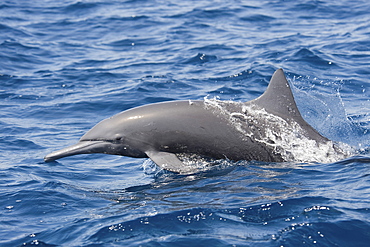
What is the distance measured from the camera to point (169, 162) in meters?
8.36

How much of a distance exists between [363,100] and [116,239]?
348 inches

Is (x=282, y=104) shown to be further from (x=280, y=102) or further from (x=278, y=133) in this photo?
(x=278, y=133)

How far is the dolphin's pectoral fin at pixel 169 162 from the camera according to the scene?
820 cm

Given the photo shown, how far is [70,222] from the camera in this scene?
23.7ft

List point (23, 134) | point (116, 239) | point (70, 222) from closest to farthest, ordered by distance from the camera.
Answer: point (116, 239), point (70, 222), point (23, 134)

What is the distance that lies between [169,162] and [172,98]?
6.00m

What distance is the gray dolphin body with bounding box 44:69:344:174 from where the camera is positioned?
28.6 feet

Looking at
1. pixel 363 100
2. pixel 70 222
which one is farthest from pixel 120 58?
pixel 70 222

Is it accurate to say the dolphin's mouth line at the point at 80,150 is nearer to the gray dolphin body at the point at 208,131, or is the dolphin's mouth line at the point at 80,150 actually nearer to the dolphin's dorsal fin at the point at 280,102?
the gray dolphin body at the point at 208,131

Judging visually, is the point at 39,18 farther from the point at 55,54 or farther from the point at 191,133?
the point at 191,133

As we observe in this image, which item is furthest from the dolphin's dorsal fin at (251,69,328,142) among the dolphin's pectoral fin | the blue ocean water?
the dolphin's pectoral fin

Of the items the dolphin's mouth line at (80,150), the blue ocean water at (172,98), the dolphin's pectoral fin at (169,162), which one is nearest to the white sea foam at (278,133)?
the blue ocean water at (172,98)

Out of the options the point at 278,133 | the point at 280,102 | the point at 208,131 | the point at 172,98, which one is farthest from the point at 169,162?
the point at 172,98

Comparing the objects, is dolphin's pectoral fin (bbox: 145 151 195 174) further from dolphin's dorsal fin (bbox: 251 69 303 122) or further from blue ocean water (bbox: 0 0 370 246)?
dolphin's dorsal fin (bbox: 251 69 303 122)
